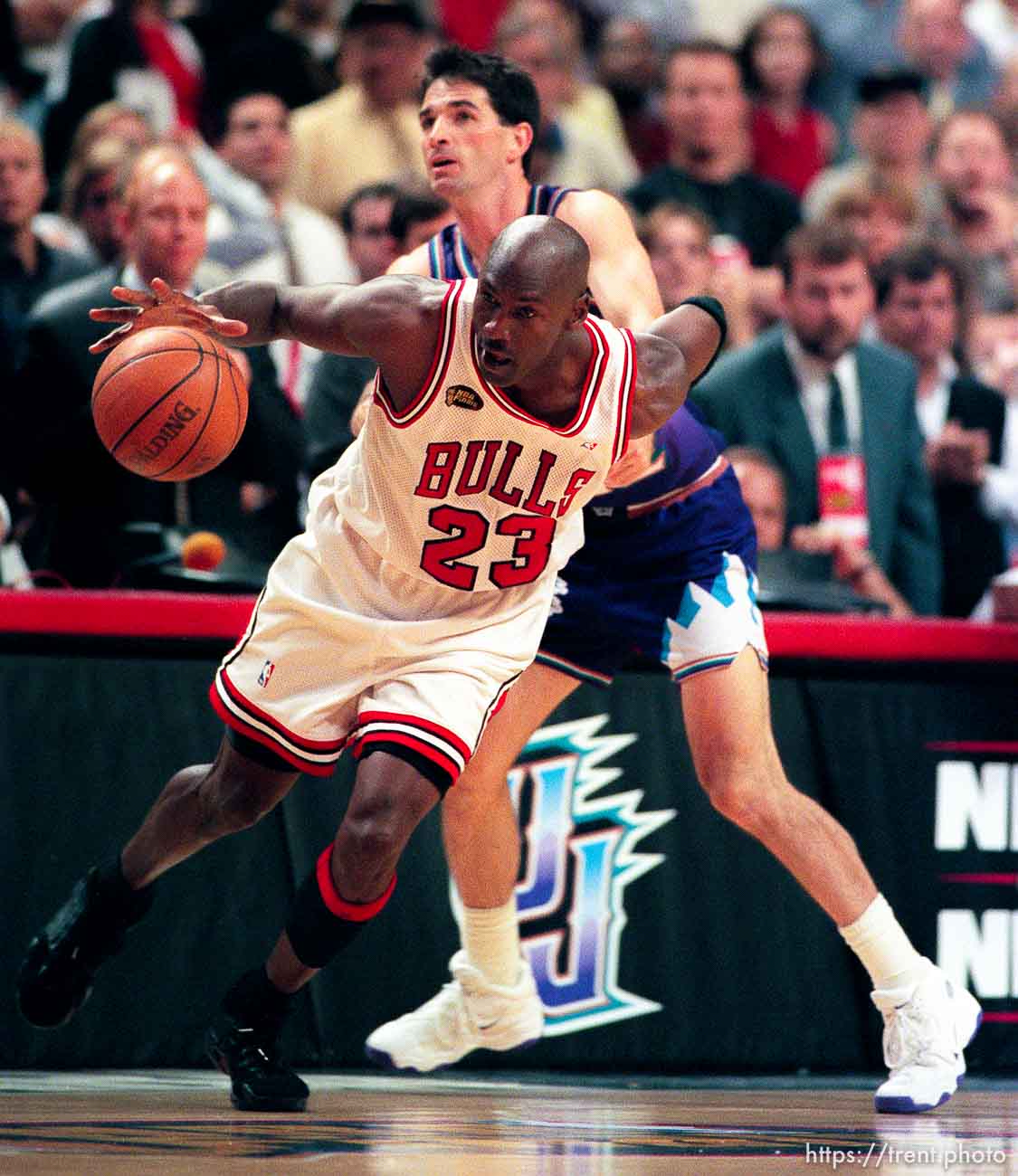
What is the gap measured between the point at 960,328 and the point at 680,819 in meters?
3.71

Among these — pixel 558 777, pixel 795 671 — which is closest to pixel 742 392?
pixel 795 671

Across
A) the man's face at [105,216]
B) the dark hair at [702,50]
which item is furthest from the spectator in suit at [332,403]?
the dark hair at [702,50]

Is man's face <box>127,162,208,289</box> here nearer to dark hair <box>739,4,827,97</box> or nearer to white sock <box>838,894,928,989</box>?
white sock <box>838,894,928,989</box>

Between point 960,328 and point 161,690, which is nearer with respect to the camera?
point 161,690

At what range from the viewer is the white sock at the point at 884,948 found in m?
5.33

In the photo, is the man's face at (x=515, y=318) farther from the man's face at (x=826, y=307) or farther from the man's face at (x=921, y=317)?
the man's face at (x=921, y=317)

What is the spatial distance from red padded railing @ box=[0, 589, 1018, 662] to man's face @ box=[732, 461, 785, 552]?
901mm

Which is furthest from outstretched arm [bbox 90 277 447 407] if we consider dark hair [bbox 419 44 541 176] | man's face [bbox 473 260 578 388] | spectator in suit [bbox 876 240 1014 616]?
spectator in suit [bbox 876 240 1014 616]

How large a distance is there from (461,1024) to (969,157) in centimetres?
639

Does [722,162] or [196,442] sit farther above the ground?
[722,162]

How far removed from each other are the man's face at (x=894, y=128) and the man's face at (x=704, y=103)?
3.63 ft

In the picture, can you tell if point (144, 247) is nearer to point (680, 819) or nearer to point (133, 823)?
point (133, 823)

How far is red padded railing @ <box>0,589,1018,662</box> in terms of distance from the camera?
568 cm

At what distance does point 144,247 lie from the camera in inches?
273
